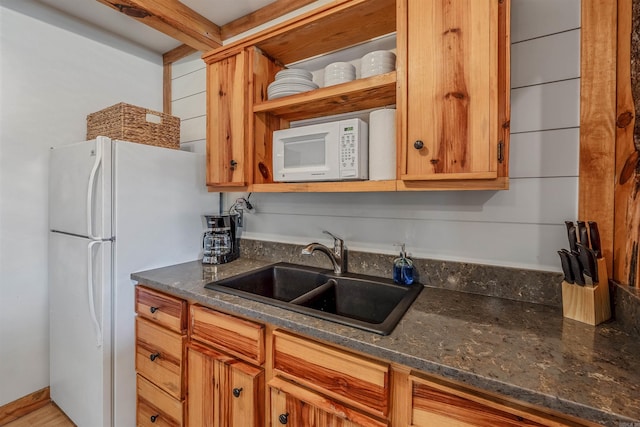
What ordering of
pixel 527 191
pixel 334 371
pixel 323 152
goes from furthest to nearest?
pixel 323 152
pixel 527 191
pixel 334 371

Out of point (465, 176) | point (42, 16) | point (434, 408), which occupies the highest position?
point (42, 16)

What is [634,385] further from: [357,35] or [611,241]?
[357,35]

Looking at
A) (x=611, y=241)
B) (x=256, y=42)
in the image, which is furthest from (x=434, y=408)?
(x=256, y=42)

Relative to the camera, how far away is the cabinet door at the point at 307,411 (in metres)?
0.91

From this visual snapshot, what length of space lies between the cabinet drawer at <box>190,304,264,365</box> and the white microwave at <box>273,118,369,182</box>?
68 centimetres

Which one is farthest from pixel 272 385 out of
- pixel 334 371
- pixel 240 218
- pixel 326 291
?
pixel 240 218

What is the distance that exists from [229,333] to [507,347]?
3.21ft

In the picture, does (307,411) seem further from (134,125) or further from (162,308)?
(134,125)

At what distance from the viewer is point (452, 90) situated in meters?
1.04

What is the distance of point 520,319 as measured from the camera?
3.32 ft

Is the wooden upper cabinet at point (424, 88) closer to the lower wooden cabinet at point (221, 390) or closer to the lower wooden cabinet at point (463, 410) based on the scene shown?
the lower wooden cabinet at point (463, 410)

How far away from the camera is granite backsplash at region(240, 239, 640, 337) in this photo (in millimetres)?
909

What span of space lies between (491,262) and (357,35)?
1.24 meters

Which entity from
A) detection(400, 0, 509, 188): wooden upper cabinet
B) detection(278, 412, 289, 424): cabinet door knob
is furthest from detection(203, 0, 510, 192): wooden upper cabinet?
detection(278, 412, 289, 424): cabinet door knob
